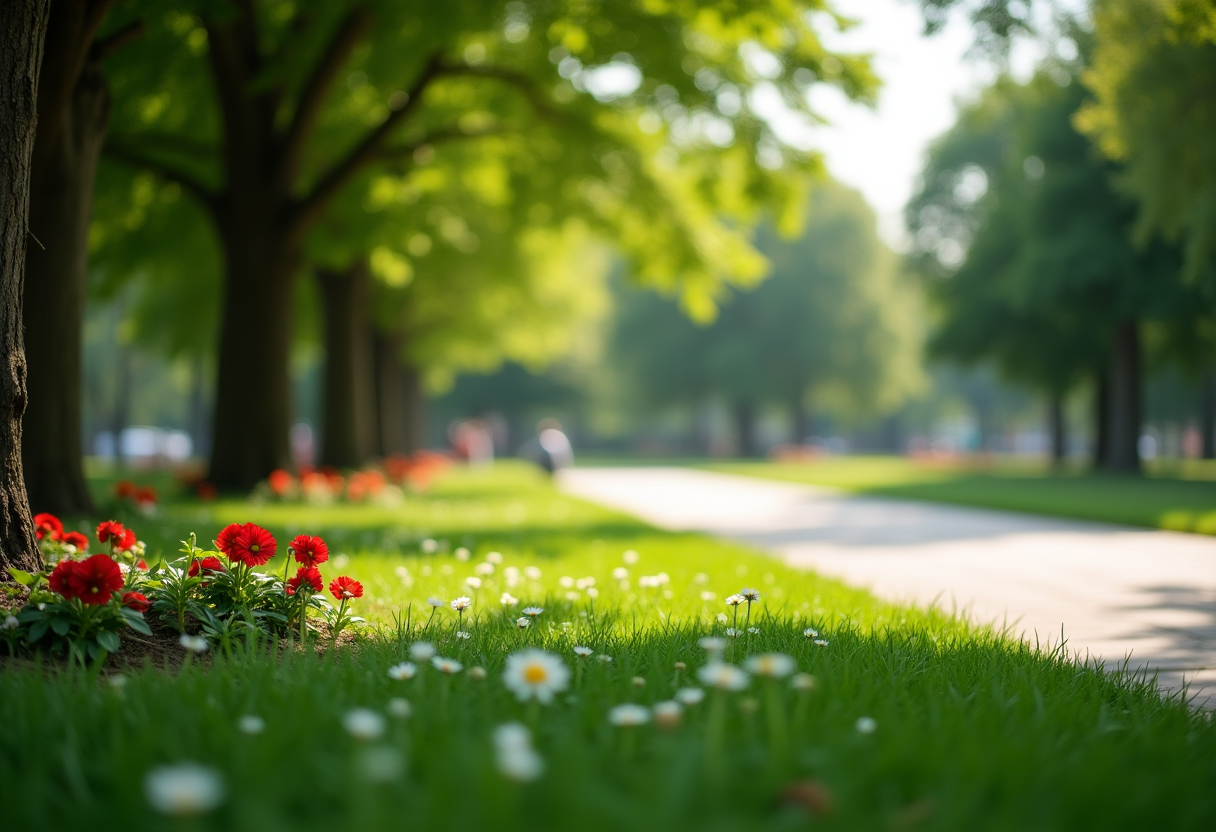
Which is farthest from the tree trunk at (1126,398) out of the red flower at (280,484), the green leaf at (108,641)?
the green leaf at (108,641)

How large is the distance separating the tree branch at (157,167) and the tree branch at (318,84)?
1.01 m

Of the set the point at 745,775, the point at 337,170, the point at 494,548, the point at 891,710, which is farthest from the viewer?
the point at 337,170

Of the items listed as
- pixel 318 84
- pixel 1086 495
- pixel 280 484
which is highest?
pixel 318 84

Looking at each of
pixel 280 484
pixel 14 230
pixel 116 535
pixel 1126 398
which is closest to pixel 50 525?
pixel 116 535

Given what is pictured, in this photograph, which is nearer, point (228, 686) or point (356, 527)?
point (228, 686)

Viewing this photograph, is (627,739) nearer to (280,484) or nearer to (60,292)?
(60,292)

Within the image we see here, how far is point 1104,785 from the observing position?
2.43 m

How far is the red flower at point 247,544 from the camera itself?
13.0 ft

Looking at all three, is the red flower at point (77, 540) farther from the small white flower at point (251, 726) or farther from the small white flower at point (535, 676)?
the small white flower at point (535, 676)

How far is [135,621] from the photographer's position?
3.62 metres

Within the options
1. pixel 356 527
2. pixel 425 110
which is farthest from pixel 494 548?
pixel 425 110

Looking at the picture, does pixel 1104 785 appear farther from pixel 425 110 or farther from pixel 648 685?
pixel 425 110

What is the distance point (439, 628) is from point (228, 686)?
4.24ft

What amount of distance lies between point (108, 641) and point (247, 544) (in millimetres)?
653
